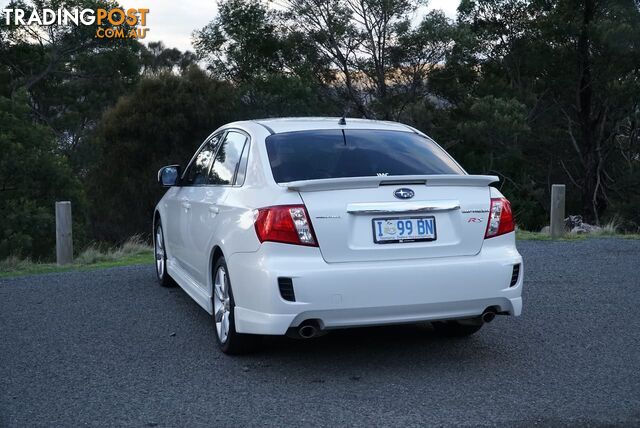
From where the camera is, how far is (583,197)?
37.4 meters

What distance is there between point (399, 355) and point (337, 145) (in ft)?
5.06

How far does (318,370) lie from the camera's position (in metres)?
5.35

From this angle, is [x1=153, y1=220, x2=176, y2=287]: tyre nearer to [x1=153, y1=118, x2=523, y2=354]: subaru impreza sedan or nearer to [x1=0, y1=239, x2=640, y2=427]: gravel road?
[x1=0, y1=239, x2=640, y2=427]: gravel road

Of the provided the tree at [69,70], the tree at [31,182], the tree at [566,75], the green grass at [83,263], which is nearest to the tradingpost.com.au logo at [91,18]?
the tree at [69,70]

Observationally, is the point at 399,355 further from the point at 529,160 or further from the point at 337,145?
the point at 529,160

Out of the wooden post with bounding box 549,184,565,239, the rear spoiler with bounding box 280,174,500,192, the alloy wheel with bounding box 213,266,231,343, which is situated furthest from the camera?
the wooden post with bounding box 549,184,565,239

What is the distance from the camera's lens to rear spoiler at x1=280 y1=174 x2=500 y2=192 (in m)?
5.04

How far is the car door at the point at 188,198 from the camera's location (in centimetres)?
691

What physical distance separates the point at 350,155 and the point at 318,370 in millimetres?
1505

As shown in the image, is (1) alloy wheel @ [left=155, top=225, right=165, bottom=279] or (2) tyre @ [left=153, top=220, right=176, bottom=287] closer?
(2) tyre @ [left=153, top=220, right=176, bottom=287]

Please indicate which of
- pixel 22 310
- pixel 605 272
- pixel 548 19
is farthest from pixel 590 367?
pixel 548 19

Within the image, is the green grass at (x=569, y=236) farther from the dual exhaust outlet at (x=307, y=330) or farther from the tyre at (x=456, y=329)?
the dual exhaust outlet at (x=307, y=330)

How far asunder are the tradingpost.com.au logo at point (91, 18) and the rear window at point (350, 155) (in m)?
34.8

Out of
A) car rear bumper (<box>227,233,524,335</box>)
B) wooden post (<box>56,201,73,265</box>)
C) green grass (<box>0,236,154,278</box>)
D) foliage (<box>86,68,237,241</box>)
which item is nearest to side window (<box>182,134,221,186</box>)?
car rear bumper (<box>227,233,524,335</box>)
